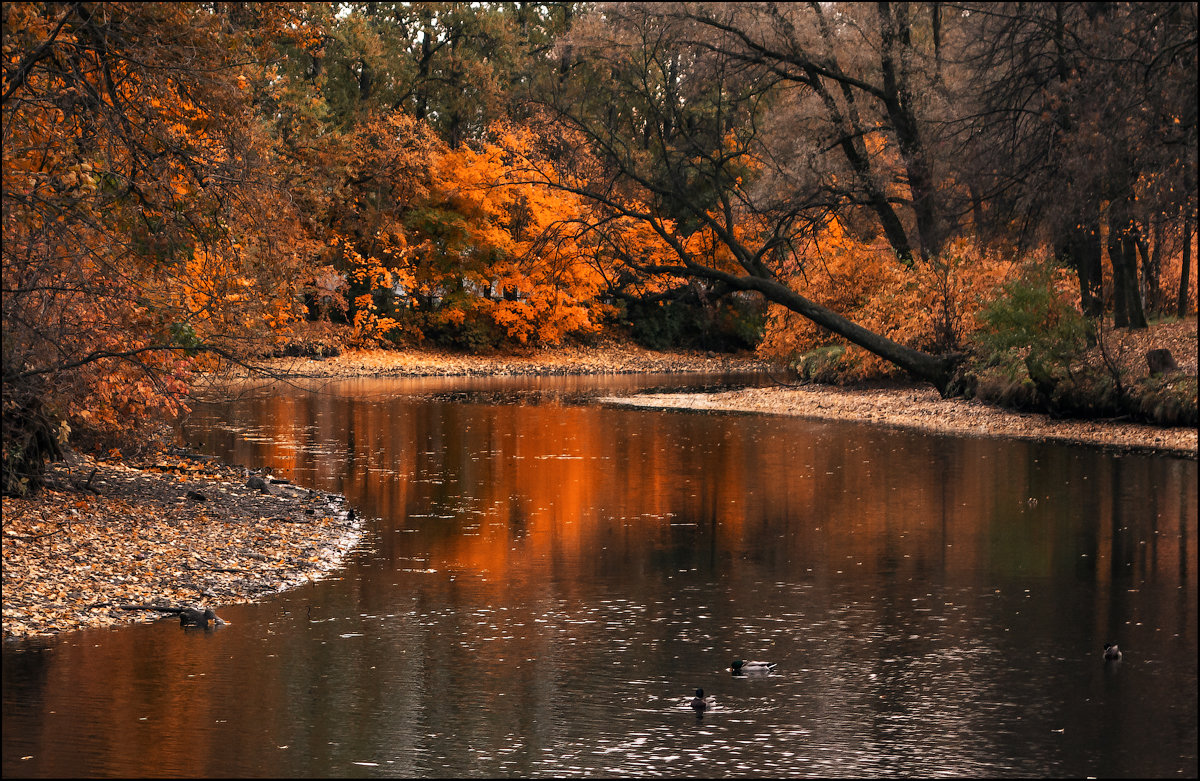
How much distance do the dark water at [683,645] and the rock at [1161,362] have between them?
5.09 m

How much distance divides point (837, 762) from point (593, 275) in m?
48.0

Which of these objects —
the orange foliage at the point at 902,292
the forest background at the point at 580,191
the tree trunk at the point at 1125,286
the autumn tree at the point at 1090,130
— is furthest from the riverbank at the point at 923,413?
the tree trunk at the point at 1125,286

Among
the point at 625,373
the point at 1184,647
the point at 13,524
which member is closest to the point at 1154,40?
the point at 1184,647

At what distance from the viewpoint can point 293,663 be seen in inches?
358

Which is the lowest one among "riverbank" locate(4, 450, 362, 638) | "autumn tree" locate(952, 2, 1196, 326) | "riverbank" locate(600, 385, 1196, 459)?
"riverbank" locate(4, 450, 362, 638)

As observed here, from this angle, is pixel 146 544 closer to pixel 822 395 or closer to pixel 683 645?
pixel 683 645

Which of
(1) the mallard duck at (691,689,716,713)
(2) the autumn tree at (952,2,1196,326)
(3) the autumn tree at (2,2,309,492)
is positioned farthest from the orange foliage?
(1) the mallard duck at (691,689,716,713)

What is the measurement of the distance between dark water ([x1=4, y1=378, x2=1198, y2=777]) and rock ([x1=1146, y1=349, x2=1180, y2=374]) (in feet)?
16.7

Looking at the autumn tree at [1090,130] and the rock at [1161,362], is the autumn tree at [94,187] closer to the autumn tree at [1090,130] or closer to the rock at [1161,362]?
the autumn tree at [1090,130]

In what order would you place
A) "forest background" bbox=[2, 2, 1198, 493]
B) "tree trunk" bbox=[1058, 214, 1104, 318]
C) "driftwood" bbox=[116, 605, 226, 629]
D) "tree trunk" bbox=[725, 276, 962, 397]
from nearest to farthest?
1. "driftwood" bbox=[116, 605, 226, 629]
2. "forest background" bbox=[2, 2, 1198, 493]
3. "tree trunk" bbox=[1058, 214, 1104, 318]
4. "tree trunk" bbox=[725, 276, 962, 397]

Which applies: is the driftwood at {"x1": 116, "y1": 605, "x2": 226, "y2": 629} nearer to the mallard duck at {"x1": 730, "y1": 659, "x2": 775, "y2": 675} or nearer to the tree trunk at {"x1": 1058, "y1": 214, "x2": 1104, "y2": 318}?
the mallard duck at {"x1": 730, "y1": 659, "x2": 775, "y2": 675}

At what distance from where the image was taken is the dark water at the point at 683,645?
7.36 meters

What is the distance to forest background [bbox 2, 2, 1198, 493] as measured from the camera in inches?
462

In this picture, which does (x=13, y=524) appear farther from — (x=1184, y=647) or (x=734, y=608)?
(x=1184, y=647)
